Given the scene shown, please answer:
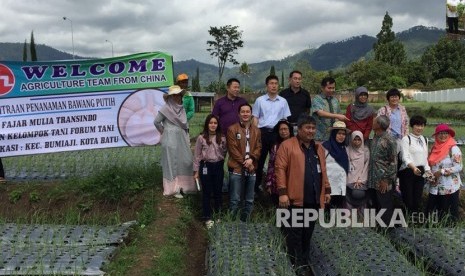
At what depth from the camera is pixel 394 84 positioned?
50625mm

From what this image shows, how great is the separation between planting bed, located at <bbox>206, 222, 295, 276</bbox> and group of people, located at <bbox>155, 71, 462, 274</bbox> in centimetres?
49

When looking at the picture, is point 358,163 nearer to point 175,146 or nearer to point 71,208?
point 175,146

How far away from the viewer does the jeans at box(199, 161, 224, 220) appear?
559 centimetres

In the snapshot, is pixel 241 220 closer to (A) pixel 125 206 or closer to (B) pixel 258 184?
(B) pixel 258 184

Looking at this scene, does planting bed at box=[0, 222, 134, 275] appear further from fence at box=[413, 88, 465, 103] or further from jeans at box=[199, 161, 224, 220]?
fence at box=[413, 88, 465, 103]

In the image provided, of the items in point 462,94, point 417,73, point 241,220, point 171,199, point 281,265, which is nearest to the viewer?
point 281,265

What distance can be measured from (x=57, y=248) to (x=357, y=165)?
3565 mm

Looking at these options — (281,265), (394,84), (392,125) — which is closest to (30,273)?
(281,265)

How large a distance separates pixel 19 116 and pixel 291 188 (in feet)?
15.0

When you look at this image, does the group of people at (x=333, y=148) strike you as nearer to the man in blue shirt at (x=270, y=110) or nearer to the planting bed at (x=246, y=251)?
the man in blue shirt at (x=270, y=110)

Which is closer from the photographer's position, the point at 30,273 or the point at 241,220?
the point at 30,273

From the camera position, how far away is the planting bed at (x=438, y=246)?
4.52 meters

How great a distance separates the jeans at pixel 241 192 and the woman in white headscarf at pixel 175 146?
890mm

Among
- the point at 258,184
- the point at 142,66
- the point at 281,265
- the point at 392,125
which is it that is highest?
the point at 142,66
